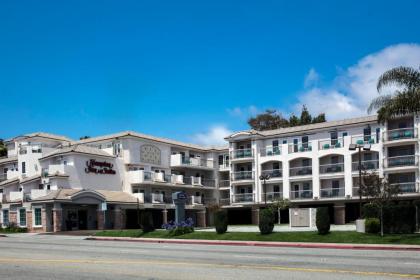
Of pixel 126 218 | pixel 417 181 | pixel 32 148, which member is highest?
pixel 32 148

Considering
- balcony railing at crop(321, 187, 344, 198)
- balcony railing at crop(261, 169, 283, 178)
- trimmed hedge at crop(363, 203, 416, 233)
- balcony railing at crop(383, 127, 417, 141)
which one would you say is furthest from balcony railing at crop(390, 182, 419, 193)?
trimmed hedge at crop(363, 203, 416, 233)

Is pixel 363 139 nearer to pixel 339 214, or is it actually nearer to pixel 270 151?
pixel 339 214

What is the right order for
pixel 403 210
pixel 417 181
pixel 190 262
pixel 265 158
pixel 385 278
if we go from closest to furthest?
1. pixel 385 278
2. pixel 190 262
3. pixel 403 210
4. pixel 417 181
5. pixel 265 158

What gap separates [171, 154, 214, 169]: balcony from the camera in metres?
63.8

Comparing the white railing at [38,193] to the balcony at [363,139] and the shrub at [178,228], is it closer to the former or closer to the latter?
the shrub at [178,228]

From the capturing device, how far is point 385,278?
12.6m

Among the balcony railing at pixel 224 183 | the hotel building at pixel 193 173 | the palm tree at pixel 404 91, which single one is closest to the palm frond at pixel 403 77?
the palm tree at pixel 404 91

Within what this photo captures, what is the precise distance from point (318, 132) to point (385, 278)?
4686cm

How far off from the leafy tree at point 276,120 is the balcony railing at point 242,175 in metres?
16.8

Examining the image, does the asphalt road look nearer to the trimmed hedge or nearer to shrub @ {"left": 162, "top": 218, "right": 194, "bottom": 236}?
the trimmed hedge

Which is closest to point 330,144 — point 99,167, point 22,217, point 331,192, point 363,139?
point 363,139

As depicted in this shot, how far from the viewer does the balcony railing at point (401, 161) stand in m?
52.8

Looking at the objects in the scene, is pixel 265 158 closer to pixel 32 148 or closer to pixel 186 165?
pixel 186 165

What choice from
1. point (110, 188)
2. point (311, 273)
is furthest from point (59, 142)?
point (311, 273)
